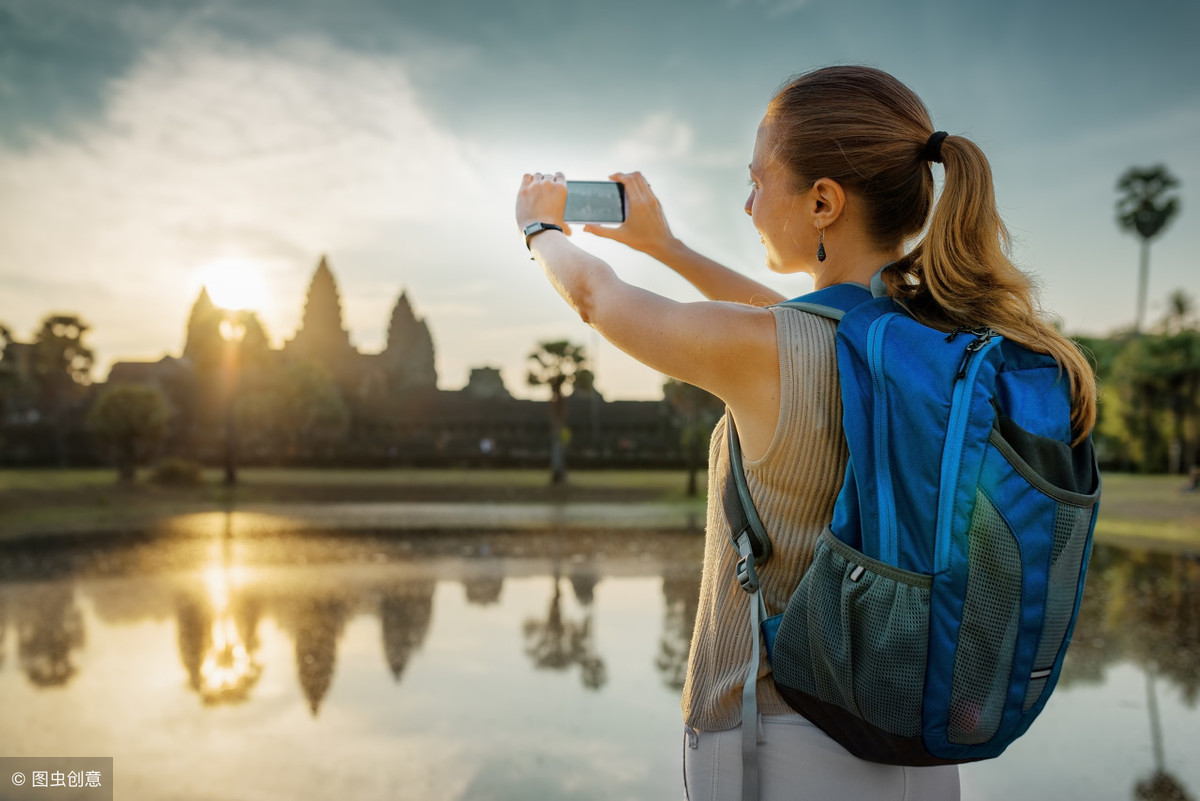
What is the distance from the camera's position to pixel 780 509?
1.11 metres

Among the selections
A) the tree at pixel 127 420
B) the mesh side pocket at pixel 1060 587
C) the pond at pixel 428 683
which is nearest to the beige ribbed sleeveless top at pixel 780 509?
the mesh side pocket at pixel 1060 587

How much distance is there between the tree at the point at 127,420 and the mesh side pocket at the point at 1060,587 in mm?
26641

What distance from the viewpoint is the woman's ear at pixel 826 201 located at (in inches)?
45.4

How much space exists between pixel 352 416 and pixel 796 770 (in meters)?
41.7

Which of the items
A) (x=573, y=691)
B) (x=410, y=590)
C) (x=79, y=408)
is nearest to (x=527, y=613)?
(x=410, y=590)

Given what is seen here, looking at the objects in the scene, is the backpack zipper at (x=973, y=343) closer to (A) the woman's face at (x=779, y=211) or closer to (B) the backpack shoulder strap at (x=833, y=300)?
(B) the backpack shoulder strap at (x=833, y=300)

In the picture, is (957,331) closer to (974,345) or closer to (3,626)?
(974,345)

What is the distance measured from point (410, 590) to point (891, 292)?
335 inches

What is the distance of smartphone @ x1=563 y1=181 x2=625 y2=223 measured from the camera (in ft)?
4.85

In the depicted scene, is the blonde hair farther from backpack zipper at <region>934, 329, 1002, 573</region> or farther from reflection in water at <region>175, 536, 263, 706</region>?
reflection in water at <region>175, 536, 263, 706</region>

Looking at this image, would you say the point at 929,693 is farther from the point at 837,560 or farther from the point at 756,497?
the point at 756,497

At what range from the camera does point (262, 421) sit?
34.6m

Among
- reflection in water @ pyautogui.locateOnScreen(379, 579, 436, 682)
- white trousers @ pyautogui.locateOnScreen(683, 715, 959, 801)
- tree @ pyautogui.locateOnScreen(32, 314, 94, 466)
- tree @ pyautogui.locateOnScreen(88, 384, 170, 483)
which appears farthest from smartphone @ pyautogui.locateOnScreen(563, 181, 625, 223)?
tree @ pyautogui.locateOnScreen(32, 314, 94, 466)

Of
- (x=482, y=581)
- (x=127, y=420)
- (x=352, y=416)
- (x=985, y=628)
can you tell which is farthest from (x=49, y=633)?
(x=352, y=416)
